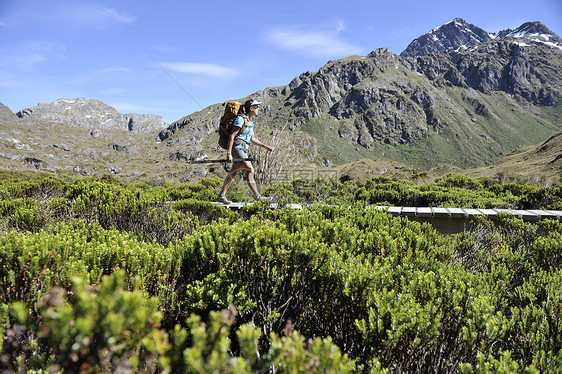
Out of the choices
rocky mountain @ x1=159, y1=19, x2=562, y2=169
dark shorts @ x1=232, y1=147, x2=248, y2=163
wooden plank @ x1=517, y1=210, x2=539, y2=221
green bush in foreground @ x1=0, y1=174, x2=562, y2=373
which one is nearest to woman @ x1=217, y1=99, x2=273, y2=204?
dark shorts @ x1=232, y1=147, x2=248, y2=163

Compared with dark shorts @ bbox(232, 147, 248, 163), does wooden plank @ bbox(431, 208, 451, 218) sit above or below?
below

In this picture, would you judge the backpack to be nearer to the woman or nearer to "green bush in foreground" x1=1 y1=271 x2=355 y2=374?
the woman

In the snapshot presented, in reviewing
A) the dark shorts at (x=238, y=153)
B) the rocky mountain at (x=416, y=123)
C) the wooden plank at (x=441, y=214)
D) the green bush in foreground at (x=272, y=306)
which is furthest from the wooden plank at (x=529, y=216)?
the rocky mountain at (x=416, y=123)

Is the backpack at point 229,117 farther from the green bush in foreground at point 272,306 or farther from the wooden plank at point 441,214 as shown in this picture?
the wooden plank at point 441,214

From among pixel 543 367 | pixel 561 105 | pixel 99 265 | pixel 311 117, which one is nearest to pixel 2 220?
pixel 99 265

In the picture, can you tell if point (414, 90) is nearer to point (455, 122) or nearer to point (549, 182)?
point (455, 122)

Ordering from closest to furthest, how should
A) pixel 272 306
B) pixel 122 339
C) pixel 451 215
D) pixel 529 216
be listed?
1. pixel 122 339
2. pixel 272 306
3. pixel 529 216
4. pixel 451 215

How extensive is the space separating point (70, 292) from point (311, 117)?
194 m

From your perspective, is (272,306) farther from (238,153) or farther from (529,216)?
(529,216)

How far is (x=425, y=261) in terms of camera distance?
9.68 ft

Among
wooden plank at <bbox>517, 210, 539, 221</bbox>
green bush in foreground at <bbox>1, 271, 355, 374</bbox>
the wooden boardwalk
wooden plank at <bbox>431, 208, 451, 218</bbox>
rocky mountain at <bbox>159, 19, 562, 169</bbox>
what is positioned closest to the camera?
green bush in foreground at <bbox>1, 271, 355, 374</bbox>

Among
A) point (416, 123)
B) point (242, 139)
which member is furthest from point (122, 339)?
point (416, 123)

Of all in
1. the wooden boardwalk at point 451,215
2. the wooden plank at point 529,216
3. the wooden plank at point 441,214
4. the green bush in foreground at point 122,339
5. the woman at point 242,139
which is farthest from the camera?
the woman at point 242,139

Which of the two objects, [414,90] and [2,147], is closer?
[2,147]
